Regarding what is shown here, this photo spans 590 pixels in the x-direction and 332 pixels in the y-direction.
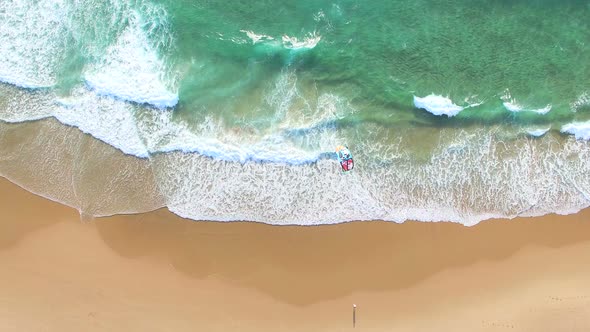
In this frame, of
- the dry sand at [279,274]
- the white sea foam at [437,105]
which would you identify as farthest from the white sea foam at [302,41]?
the dry sand at [279,274]

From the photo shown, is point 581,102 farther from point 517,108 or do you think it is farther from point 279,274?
point 279,274

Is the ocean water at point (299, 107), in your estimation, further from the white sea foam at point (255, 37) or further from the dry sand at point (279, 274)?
the dry sand at point (279, 274)

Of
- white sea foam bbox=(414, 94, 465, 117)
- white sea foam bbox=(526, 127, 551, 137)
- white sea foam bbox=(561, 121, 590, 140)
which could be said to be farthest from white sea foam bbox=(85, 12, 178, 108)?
white sea foam bbox=(561, 121, 590, 140)

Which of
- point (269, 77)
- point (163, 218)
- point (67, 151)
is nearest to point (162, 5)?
point (269, 77)

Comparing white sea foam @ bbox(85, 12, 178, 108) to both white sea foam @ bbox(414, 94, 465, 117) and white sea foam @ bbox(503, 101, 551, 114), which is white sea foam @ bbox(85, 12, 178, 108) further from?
white sea foam @ bbox(503, 101, 551, 114)

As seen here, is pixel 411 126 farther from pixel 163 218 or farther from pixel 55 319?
pixel 55 319
